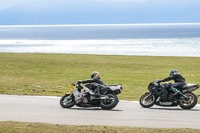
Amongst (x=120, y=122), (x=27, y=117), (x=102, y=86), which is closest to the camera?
(x=120, y=122)

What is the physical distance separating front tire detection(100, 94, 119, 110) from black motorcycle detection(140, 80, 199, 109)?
1.49m

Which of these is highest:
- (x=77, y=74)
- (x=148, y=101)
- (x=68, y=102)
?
(x=77, y=74)

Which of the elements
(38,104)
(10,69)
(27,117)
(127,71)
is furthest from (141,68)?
(27,117)

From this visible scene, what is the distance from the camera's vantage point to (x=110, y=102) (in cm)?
1683

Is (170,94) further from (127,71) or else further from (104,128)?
(127,71)

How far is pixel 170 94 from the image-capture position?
17250mm

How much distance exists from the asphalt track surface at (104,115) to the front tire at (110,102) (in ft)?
0.74

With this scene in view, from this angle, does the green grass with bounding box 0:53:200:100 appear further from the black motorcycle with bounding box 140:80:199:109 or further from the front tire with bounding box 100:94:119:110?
the front tire with bounding box 100:94:119:110

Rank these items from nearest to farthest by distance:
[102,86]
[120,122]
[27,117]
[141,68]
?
[120,122], [27,117], [102,86], [141,68]

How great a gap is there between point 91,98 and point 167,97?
10.8 feet

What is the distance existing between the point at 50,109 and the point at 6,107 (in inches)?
81.2

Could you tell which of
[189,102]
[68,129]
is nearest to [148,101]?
[189,102]

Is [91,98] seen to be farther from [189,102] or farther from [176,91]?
[189,102]

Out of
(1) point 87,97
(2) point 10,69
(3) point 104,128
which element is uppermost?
(2) point 10,69
